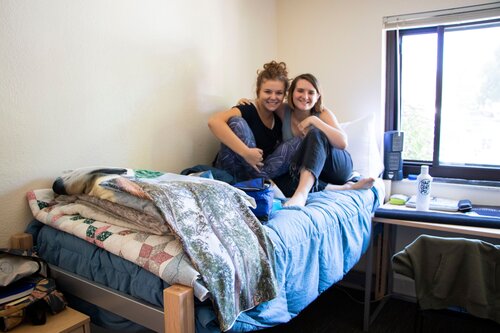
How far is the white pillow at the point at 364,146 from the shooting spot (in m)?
2.25

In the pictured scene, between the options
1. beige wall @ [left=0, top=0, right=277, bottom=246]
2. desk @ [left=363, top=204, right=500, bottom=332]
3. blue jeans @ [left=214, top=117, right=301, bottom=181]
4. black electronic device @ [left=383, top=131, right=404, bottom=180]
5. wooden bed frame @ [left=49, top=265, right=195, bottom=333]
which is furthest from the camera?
black electronic device @ [left=383, top=131, right=404, bottom=180]

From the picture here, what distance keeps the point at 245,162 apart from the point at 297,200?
0.40m

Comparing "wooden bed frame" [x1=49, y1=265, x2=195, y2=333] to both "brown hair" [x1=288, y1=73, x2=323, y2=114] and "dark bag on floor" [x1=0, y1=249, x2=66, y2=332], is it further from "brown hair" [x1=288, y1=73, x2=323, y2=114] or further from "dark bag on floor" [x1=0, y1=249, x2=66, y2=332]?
"brown hair" [x1=288, y1=73, x2=323, y2=114]

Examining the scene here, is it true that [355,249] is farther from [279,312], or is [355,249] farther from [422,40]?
[422,40]

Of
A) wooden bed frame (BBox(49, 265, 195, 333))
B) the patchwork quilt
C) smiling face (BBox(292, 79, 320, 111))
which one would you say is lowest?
wooden bed frame (BBox(49, 265, 195, 333))

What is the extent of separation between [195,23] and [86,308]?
1483 millimetres

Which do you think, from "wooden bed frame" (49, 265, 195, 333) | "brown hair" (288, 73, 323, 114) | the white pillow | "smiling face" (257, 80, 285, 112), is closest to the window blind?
the white pillow

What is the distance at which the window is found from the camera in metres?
2.22

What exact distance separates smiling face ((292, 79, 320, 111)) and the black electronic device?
0.61 metres

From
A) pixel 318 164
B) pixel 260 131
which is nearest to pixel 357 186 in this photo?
pixel 318 164

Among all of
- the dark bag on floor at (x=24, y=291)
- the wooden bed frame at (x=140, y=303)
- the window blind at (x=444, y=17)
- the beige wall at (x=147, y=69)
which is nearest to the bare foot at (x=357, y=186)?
the beige wall at (x=147, y=69)

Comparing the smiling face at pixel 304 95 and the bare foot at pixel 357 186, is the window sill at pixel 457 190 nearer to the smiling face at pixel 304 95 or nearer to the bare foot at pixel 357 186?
the bare foot at pixel 357 186

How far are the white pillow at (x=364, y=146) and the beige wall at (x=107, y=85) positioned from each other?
78 centimetres

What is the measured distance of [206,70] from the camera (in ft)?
6.90
